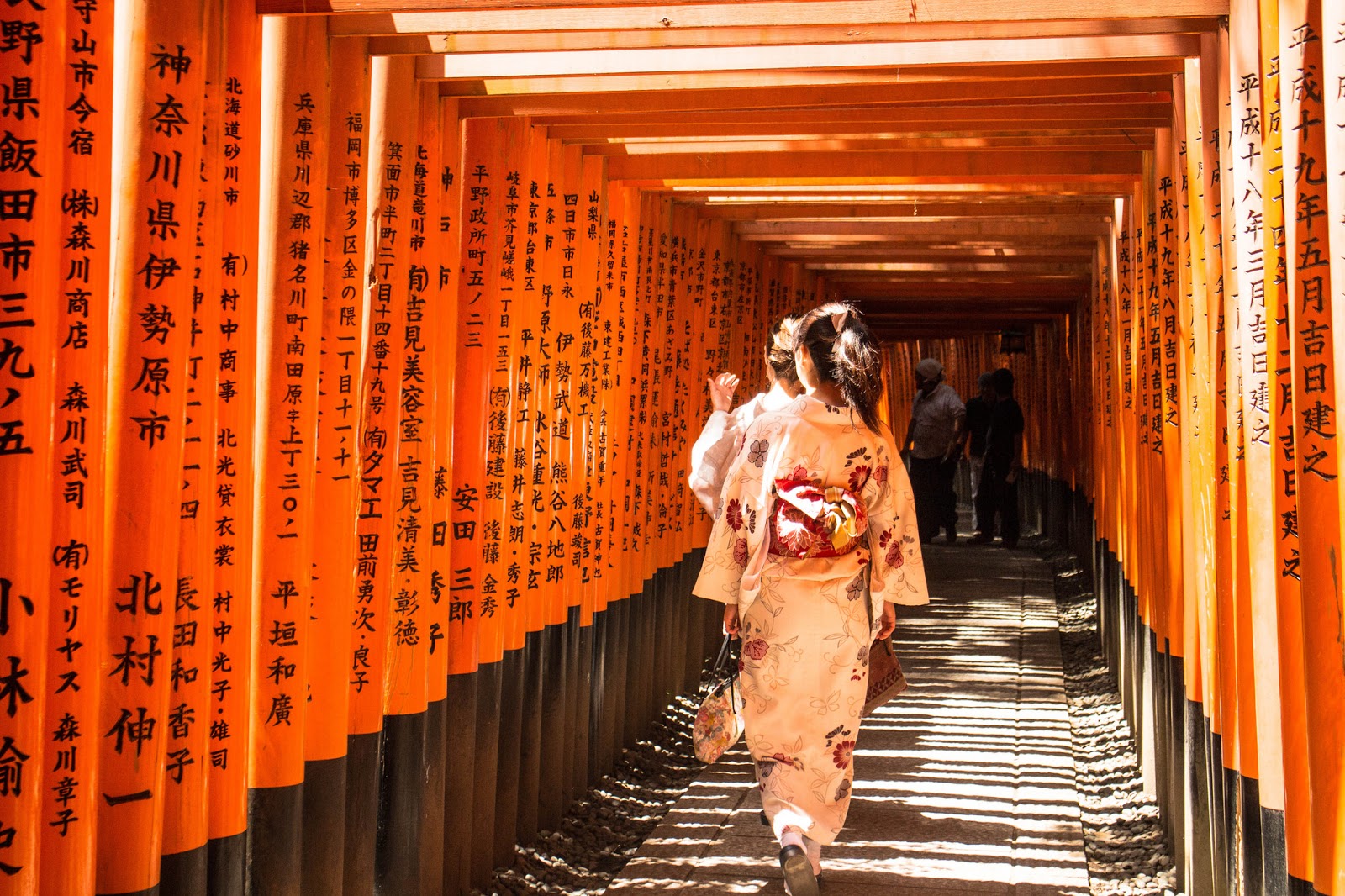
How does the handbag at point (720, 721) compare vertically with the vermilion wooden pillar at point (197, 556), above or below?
below

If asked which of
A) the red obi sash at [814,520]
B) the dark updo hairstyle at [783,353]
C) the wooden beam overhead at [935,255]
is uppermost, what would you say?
the wooden beam overhead at [935,255]

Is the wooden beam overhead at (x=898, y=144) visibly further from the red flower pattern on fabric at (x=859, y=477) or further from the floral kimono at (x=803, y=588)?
the red flower pattern on fabric at (x=859, y=477)

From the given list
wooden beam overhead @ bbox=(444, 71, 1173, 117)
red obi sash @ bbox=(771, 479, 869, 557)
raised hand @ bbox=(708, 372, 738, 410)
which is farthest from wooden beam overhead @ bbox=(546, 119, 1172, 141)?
red obi sash @ bbox=(771, 479, 869, 557)

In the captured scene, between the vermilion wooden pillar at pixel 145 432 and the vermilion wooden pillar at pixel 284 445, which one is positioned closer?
the vermilion wooden pillar at pixel 145 432

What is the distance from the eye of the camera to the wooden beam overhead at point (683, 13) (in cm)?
370

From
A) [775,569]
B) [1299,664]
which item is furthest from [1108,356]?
[1299,664]

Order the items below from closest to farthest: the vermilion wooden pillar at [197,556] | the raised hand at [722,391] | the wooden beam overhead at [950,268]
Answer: the vermilion wooden pillar at [197,556] → the raised hand at [722,391] → the wooden beam overhead at [950,268]

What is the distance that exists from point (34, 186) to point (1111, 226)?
709 cm

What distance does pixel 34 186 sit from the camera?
8.00ft

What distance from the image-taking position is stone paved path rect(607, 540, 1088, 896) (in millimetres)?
4969

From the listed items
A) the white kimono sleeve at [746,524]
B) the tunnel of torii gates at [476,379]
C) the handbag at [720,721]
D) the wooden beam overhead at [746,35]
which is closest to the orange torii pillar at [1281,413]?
the tunnel of torii gates at [476,379]

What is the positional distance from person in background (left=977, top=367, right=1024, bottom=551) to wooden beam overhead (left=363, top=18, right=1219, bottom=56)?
36.6 feet

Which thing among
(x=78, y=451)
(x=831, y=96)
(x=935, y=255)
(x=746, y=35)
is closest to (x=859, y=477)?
(x=831, y=96)

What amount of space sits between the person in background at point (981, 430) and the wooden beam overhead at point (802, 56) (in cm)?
1138
